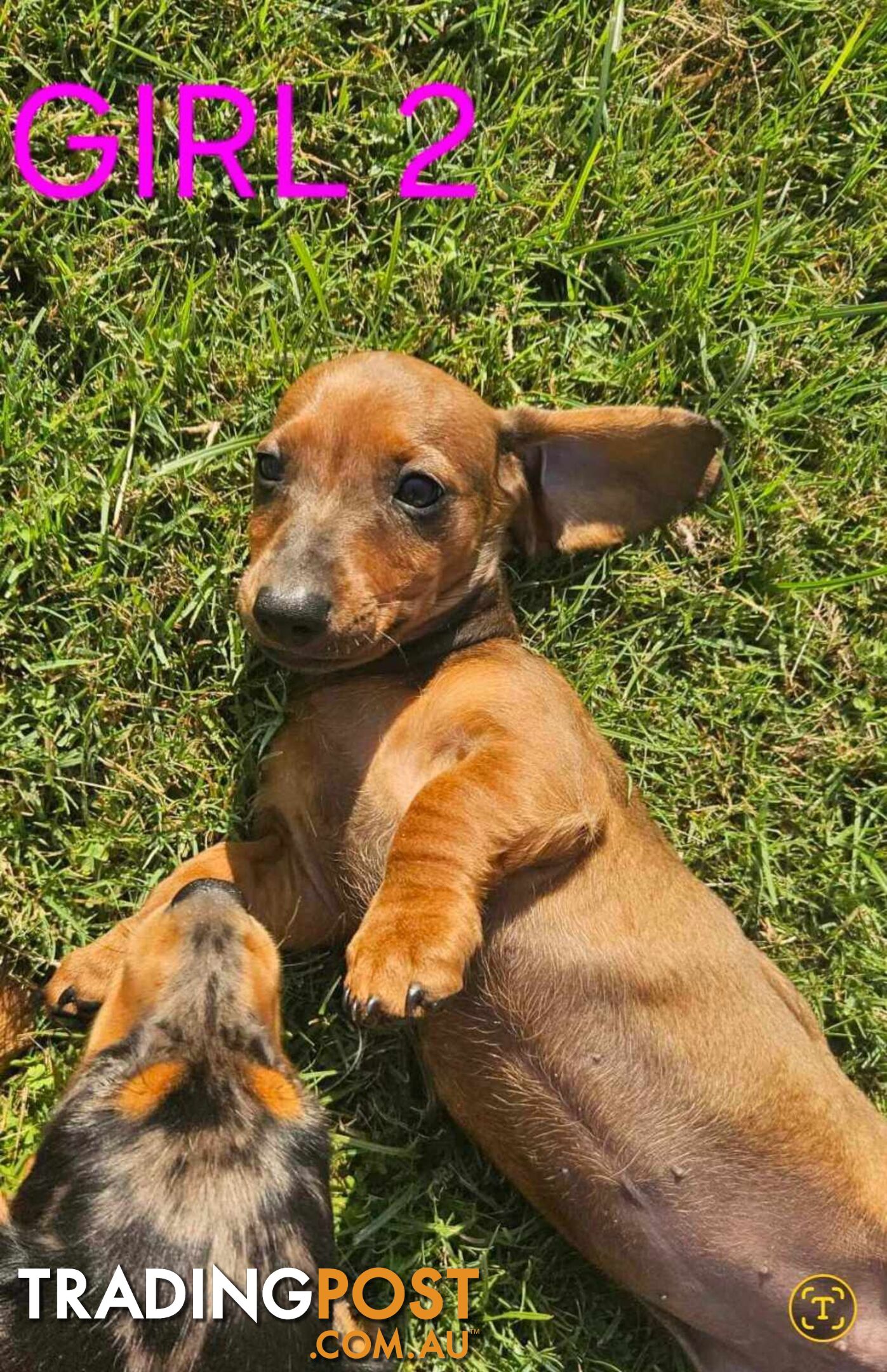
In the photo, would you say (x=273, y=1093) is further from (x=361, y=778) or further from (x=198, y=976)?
(x=361, y=778)

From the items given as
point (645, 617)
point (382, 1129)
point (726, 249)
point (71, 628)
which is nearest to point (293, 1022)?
point (382, 1129)

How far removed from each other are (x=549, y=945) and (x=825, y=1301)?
1.26 metres

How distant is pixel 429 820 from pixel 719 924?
1046 millimetres

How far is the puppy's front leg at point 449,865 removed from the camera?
3.01 metres

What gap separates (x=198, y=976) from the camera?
3084 millimetres

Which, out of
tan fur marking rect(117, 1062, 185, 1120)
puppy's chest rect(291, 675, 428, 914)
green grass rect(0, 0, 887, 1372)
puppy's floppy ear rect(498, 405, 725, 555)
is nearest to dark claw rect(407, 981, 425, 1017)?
tan fur marking rect(117, 1062, 185, 1120)

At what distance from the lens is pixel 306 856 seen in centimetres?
388

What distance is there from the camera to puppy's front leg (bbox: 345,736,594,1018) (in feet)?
9.89

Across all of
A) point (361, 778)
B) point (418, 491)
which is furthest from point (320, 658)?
point (418, 491)

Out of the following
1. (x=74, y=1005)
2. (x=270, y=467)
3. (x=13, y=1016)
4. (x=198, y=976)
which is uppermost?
(x=270, y=467)

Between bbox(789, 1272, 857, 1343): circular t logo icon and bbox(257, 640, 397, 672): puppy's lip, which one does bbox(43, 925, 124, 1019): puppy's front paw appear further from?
bbox(789, 1272, 857, 1343): circular t logo icon

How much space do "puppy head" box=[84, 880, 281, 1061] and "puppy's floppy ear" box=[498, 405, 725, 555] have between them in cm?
164

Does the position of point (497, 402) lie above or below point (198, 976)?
above

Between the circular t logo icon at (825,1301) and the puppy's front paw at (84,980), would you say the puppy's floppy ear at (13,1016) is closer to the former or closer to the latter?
the puppy's front paw at (84,980)
